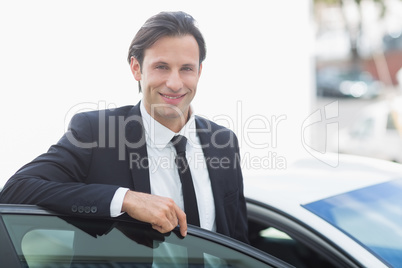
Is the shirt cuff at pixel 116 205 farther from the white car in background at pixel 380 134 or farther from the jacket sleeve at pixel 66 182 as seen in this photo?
the white car in background at pixel 380 134

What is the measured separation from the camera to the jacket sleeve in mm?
1492

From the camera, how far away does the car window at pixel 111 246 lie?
146cm

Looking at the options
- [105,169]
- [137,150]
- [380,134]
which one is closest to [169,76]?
[137,150]

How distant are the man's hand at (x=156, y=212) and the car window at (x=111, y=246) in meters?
0.04

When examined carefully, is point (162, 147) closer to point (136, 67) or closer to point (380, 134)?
point (136, 67)

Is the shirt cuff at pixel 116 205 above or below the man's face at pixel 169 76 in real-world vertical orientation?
below

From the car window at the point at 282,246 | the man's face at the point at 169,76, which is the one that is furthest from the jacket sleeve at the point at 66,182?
the car window at the point at 282,246

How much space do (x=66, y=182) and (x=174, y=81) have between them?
50cm

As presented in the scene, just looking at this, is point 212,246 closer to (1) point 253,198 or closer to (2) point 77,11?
(1) point 253,198

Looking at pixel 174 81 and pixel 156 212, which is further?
pixel 174 81

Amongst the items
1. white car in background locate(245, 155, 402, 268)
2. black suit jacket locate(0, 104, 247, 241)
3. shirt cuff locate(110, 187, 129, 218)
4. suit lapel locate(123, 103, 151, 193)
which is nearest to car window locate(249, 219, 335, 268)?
white car in background locate(245, 155, 402, 268)

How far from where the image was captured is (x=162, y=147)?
191cm

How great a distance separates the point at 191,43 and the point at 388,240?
42.6 inches

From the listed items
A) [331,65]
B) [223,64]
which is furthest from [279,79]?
[331,65]
